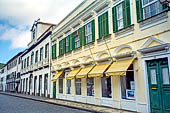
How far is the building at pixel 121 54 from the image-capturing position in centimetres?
823

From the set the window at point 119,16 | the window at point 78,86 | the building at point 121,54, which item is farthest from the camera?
the window at point 78,86

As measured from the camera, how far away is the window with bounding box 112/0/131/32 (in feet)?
33.1

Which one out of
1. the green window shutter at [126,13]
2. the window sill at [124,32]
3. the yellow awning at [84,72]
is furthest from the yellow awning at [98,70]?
the green window shutter at [126,13]

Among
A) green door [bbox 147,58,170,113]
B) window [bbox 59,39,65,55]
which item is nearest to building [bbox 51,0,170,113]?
green door [bbox 147,58,170,113]

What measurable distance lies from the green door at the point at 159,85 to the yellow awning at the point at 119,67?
3.76 feet

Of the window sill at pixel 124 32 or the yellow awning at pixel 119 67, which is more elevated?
the window sill at pixel 124 32

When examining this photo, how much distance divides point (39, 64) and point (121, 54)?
57.3 ft

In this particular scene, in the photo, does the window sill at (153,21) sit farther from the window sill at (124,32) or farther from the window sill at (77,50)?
the window sill at (77,50)

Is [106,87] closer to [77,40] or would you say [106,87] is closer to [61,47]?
[77,40]

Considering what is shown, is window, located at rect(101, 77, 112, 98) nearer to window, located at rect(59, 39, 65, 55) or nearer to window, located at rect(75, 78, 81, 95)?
window, located at rect(75, 78, 81, 95)

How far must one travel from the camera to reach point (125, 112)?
921cm

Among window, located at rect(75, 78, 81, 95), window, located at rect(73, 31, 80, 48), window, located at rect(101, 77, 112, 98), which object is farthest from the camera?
window, located at rect(73, 31, 80, 48)

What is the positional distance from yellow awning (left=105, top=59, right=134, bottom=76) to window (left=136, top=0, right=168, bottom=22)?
2.36 metres

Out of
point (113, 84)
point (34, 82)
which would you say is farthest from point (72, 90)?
point (34, 82)
